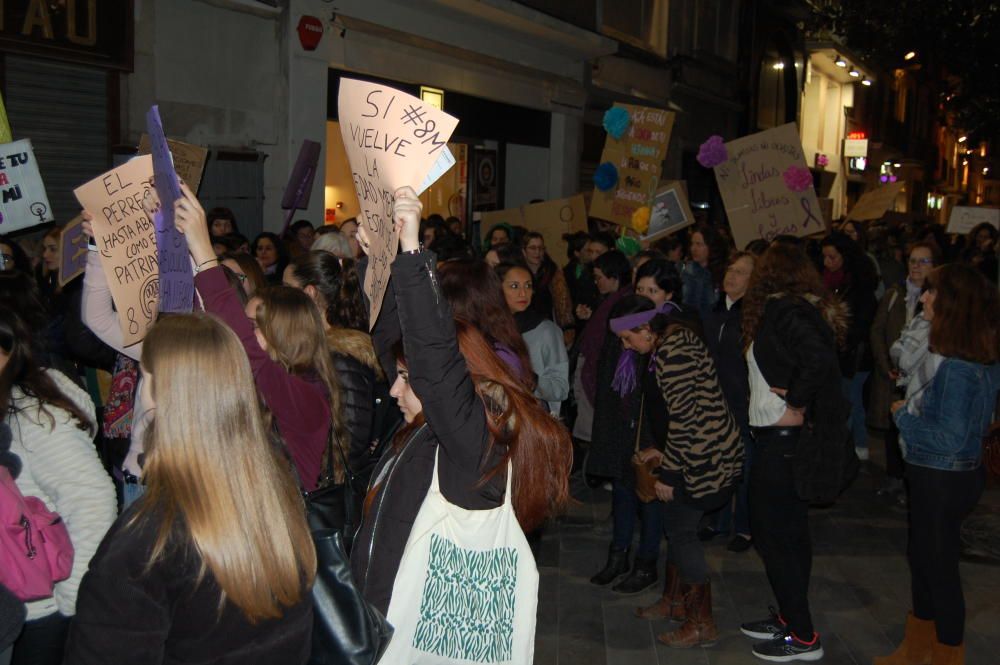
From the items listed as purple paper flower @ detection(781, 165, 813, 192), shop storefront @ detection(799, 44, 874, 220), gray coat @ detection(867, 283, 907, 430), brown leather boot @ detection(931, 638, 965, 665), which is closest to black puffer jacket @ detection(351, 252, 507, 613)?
brown leather boot @ detection(931, 638, 965, 665)

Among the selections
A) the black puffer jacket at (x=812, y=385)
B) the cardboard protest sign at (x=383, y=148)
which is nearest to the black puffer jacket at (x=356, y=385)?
the cardboard protest sign at (x=383, y=148)

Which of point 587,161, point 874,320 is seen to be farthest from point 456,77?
point 874,320

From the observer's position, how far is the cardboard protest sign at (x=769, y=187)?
33.1ft

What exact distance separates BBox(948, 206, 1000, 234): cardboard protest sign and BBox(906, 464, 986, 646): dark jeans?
1190cm

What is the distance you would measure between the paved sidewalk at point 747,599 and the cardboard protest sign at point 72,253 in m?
3.27

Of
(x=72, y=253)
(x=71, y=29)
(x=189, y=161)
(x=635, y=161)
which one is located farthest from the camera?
(x=635, y=161)

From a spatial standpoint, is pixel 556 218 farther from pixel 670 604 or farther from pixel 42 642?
pixel 42 642

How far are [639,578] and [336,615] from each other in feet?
12.9

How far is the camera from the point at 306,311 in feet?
12.7

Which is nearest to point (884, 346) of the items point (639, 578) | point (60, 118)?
point (639, 578)

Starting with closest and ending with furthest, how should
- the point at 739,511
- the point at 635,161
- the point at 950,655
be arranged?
the point at 950,655
the point at 739,511
the point at 635,161

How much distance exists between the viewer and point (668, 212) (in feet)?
39.5

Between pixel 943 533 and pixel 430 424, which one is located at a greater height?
pixel 430 424

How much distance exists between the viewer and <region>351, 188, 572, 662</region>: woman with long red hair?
8.41 ft
